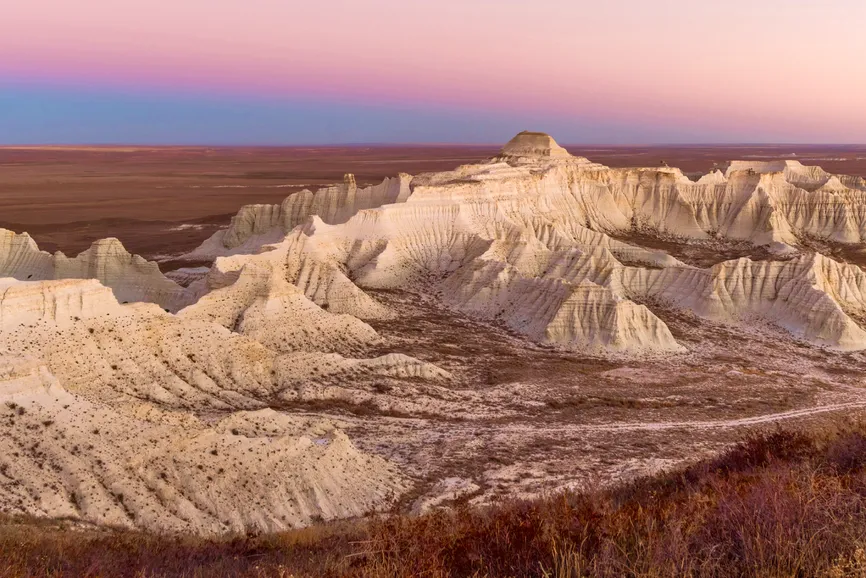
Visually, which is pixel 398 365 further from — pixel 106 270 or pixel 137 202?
pixel 137 202

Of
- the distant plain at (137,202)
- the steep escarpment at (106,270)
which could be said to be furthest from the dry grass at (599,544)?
the distant plain at (137,202)

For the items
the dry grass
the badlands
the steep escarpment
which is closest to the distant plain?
the steep escarpment

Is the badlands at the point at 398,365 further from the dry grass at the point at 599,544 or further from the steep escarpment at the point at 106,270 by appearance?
the dry grass at the point at 599,544

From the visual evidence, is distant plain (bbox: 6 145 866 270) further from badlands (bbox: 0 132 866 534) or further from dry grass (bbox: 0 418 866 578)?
dry grass (bbox: 0 418 866 578)

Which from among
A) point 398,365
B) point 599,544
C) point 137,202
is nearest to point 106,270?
point 398,365

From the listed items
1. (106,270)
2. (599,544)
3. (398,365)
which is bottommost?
(398,365)
